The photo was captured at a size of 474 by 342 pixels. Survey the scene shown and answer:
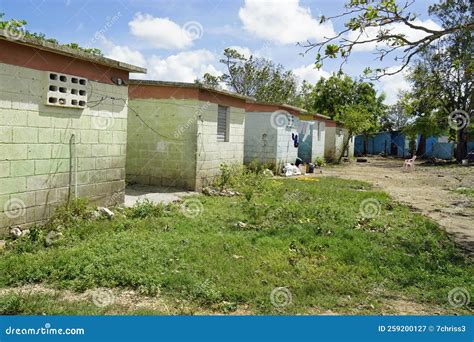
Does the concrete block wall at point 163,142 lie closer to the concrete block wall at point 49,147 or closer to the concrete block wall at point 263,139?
the concrete block wall at point 49,147

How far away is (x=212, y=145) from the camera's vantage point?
12266 millimetres

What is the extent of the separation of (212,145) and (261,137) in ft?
18.5

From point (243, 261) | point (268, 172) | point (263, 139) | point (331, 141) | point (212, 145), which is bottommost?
point (243, 261)

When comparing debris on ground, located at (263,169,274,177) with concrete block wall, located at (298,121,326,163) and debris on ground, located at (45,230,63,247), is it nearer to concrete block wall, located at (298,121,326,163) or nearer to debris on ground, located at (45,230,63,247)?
concrete block wall, located at (298,121,326,163)

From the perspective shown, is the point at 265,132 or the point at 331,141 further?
the point at 331,141

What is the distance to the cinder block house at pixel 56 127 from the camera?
616cm

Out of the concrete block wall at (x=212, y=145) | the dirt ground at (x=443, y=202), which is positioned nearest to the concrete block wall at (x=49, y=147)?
the concrete block wall at (x=212, y=145)

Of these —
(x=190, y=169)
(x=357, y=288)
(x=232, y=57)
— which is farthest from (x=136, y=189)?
(x=232, y=57)

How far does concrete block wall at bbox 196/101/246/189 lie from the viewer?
1155 cm

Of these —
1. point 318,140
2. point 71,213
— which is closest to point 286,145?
point 318,140

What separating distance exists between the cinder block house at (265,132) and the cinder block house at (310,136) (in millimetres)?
4063

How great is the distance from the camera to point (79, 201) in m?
7.31

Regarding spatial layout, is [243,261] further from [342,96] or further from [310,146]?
[342,96]

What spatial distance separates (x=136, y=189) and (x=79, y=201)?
3856 millimetres
